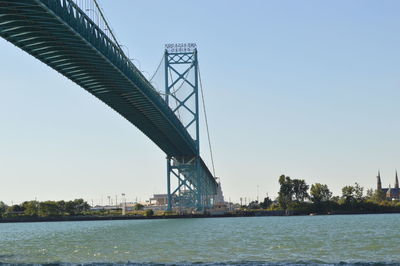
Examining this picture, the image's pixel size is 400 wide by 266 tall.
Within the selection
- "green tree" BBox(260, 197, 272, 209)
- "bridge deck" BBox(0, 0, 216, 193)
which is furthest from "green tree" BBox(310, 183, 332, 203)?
"bridge deck" BBox(0, 0, 216, 193)

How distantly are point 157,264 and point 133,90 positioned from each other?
24.8 m

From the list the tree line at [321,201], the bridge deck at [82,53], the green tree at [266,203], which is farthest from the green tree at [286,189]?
the bridge deck at [82,53]

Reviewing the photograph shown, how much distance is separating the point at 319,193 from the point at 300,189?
3.65 m

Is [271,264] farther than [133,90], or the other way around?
[133,90]

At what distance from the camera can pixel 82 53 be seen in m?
34.9

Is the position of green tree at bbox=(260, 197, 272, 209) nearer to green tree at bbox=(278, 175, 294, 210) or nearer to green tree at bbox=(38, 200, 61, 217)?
green tree at bbox=(278, 175, 294, 210)

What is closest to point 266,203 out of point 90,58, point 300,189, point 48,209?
point 300,189

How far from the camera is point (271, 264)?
2184 cm

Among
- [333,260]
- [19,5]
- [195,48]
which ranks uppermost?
[195,48]

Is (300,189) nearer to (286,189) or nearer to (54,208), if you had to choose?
(286,189)

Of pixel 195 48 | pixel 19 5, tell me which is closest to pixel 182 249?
pixel 19 5

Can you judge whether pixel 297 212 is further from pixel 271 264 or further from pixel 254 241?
pixel 271 264

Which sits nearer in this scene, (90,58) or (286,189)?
(90,58)

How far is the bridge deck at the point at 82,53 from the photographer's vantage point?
91.6 ft
